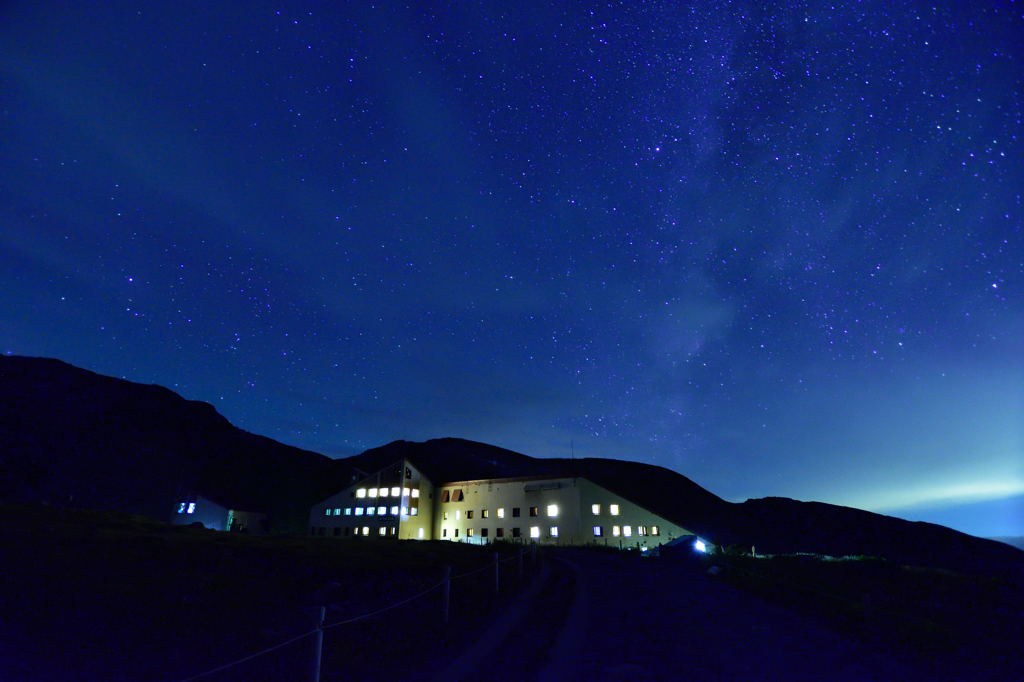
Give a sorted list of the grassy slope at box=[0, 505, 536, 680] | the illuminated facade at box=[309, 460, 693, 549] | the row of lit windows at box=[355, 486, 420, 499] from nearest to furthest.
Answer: the grassy slope at box=[0, 505, 536, 680], the illuminated facade at box=[309, 460, 693, 549], the row of lit windows at box=[355, 486, 420, 499]

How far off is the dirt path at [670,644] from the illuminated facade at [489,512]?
4029 cm

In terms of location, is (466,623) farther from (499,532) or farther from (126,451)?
(126,451)

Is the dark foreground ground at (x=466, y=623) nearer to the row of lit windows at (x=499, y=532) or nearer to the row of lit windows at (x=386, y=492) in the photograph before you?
the row of lit windows at (x=499, y=532)

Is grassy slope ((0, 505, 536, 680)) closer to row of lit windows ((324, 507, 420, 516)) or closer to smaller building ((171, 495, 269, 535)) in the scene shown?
row of lit windows ((324, 507, 420, 516))

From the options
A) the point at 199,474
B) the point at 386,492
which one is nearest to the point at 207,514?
the point at 386,492

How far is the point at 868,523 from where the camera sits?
589 feet

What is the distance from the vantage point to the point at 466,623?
37.5ft

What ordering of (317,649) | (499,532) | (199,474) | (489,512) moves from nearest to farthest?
(317,649)
(499,532)
(489,512)
(199,474)

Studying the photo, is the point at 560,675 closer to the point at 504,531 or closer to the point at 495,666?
the point at 495,666

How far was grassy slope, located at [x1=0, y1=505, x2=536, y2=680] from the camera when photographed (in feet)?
31.0

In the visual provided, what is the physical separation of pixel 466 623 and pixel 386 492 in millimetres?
52899

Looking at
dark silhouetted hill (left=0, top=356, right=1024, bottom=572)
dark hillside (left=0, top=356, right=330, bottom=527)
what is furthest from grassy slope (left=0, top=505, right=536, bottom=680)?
dark silhouetted hill (left=0, top=356, right=1024, bottom=572)

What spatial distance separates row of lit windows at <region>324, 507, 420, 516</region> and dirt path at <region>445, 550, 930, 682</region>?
4747 centimetres

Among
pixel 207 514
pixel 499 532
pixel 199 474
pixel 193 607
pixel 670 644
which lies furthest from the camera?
pixel 199 474
